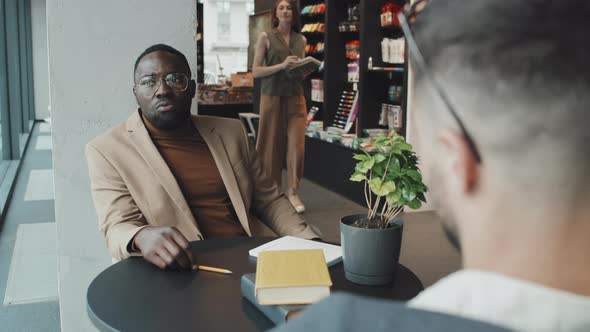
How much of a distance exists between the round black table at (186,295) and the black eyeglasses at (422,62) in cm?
89

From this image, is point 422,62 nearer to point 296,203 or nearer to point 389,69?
point 296,203

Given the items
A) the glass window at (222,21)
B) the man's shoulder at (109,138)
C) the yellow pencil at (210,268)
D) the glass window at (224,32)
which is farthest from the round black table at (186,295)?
the glass window at (222,21)

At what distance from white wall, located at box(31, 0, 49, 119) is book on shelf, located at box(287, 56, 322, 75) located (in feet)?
34.6

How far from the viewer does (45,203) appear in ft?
19.2

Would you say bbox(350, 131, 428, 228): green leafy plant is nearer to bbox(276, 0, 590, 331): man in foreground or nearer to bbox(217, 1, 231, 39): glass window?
bbox(276, 0, 590, 331): man in foreground

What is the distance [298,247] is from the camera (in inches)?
68.7

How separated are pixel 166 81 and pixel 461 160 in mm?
1835

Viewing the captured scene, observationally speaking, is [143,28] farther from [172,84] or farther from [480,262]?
[480,262]

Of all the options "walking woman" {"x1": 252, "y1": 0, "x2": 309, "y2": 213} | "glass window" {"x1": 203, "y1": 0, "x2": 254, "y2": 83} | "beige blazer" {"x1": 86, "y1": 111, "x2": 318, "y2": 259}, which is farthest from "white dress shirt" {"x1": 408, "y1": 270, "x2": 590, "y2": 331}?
"glass window" {"x1": 203, "y1": 0, "x2": 254, "y2": 83}

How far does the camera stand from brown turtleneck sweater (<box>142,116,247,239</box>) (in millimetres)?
2203

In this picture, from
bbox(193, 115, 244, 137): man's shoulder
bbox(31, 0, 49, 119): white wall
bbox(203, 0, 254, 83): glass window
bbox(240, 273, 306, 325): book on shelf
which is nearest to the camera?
bbox(240, 273, 306, 325): book on shelf

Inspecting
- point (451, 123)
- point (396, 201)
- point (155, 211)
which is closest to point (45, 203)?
point (155, 211)

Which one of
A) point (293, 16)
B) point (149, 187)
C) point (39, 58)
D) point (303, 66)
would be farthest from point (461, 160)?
point (39, 58)

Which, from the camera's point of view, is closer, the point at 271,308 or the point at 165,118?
the point at 271,308
